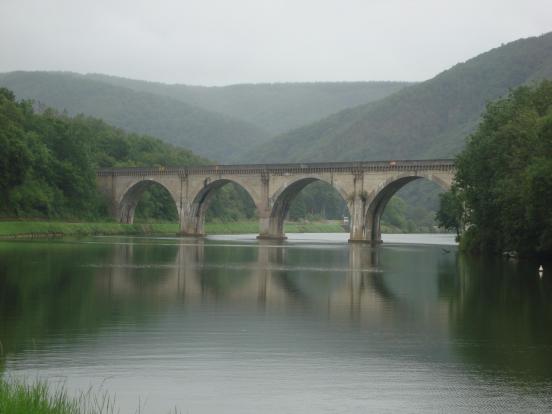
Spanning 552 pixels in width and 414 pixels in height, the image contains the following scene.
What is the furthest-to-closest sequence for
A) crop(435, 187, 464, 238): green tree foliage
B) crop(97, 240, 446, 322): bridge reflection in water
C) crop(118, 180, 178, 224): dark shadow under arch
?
crop(118, 180, 178, 224): dark shadow under arch < crop(435, 187, 464, 238): green tree foliage < crop(97, 240, 446, 322): bridge reflection in water

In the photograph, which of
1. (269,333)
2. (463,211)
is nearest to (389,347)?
(269,333)

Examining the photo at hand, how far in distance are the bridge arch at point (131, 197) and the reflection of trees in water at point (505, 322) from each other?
71.4 m

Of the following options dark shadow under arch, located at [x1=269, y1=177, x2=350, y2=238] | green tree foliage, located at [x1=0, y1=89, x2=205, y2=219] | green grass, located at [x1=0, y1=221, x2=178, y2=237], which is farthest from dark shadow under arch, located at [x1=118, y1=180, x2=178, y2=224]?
dark shadow under arch, located at [x1=269, y1=177, x2=350, y2=238]

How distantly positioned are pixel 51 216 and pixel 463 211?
41.3m

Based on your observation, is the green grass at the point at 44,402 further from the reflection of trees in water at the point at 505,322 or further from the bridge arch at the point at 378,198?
the bridge arch at the point at 378,198

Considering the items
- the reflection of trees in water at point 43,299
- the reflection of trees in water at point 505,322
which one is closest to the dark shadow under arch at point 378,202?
the reflection of trees in water at point 505,322

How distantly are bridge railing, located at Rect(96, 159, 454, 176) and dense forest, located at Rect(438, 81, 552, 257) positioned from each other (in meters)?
13.7

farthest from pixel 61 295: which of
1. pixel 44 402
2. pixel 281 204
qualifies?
pixel 281 204

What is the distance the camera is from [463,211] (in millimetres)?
69375

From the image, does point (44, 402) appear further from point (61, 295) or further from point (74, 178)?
point (74, 178)

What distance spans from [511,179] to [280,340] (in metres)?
34.6

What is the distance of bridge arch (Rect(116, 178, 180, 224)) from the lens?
363ft

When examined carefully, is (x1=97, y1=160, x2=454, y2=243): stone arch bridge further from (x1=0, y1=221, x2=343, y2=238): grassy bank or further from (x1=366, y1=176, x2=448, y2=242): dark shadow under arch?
(x1=0, y1=221, x2=343, y2=238): grassy bank

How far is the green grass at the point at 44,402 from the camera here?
12.0m
